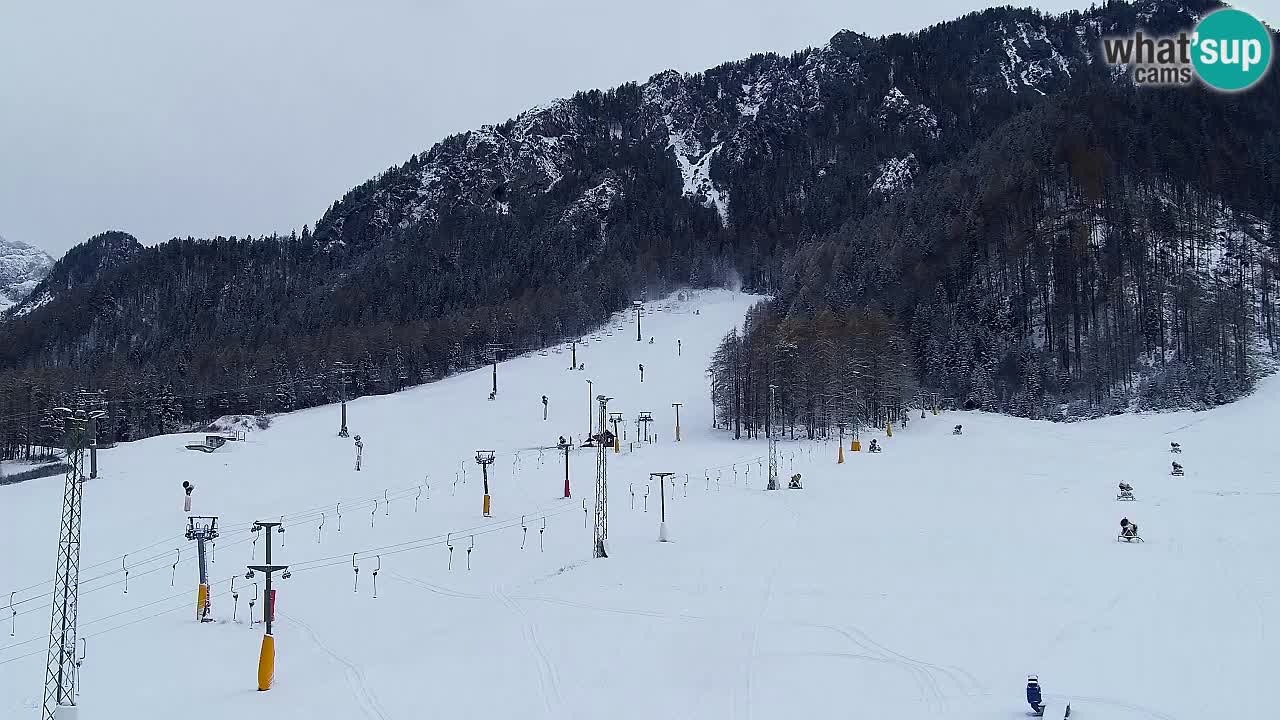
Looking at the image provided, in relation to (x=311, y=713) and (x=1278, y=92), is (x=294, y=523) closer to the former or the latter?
(x=311, y=713)

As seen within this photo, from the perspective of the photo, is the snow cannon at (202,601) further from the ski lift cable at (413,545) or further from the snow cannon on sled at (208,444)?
the snow cannon on sled at (208,444)

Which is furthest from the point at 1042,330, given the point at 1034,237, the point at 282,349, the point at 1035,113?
the point at 282,349

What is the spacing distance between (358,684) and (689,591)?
10.3 metres

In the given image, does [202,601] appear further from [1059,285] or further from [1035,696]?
[1059,285]

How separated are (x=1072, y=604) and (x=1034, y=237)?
96.2 m

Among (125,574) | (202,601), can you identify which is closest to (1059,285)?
(202,601)

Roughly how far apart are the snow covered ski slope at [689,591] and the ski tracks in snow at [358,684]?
0.07 m

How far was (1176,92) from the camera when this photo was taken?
126938 mm

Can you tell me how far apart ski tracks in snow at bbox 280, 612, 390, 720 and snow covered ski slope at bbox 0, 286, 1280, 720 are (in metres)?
0.07

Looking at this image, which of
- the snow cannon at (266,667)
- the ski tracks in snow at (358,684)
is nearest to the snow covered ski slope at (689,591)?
the ski tracks in snow at (358,684)

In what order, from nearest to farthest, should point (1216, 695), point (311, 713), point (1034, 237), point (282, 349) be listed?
point (1216, 695), point (311, 713), point (1034, 237), point (282, 349)

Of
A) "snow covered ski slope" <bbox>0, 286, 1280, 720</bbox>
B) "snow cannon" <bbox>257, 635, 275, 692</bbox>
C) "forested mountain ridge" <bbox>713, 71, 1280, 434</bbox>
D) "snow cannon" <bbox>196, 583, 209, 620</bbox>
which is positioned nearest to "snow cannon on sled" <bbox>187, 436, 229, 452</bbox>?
"snow covered ski slope" <bbox>0, 286, 1280, 720</bbox>

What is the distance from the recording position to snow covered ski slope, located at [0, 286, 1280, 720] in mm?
16188

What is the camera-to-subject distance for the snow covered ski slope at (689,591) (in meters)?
16.2
